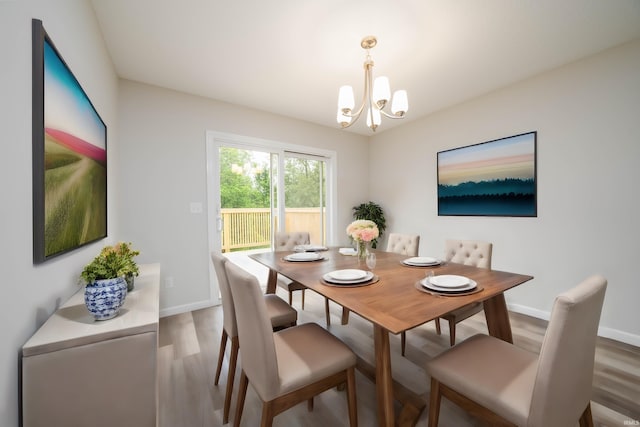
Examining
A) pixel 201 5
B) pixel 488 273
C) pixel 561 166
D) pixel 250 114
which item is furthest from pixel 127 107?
pixel 561 166

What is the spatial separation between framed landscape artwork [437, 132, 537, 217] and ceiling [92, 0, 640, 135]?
69cm

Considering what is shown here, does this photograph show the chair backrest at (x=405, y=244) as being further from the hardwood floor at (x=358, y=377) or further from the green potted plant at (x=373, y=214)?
the green potted plant at (x=373, y=214)

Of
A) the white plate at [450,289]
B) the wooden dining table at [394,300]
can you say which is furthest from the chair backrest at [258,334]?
A: the white plate at [450,289]

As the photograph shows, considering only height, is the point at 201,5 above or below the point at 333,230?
above

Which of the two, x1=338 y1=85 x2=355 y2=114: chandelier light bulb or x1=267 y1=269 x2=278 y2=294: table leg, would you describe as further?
x1=267 y1=269 x2=278 y2=294: table leg

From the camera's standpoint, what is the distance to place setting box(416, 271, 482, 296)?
1.21m

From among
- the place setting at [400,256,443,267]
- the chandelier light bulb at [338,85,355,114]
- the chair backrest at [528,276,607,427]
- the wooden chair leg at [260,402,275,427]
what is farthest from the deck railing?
the chair backrest at [528,276,607,427]

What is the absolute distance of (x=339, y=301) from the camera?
113 cm

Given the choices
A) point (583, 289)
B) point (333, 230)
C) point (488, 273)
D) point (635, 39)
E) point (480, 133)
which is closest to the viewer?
point (583, 289)

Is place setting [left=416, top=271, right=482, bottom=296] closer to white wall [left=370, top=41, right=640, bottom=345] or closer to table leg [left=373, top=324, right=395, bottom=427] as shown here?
table leg [left=373, top=324, right=395, bottom=427]

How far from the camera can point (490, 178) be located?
295cm

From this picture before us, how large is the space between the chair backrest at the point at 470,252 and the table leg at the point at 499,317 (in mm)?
561

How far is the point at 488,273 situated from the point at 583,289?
758mm

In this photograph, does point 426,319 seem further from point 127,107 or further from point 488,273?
point 127,107
